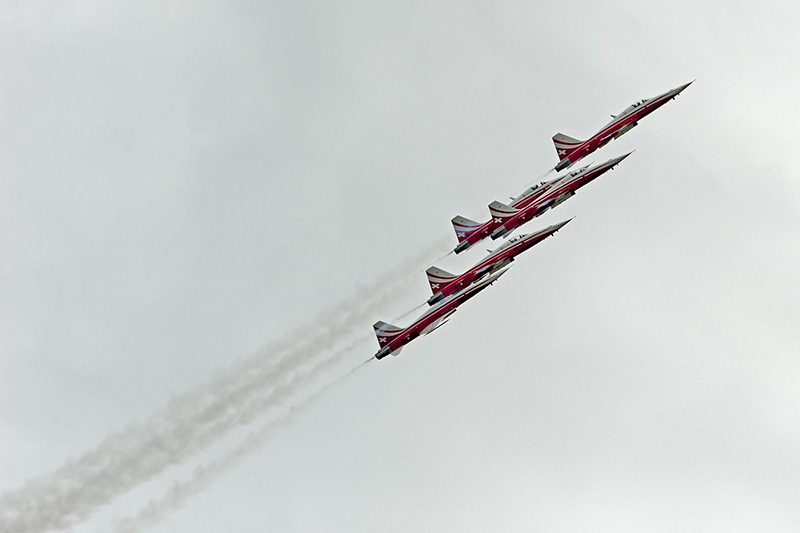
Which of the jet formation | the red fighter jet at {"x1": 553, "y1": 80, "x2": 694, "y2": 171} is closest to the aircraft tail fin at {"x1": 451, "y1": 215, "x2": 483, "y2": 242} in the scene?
the jet formation

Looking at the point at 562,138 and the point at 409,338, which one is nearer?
the point at 409,338

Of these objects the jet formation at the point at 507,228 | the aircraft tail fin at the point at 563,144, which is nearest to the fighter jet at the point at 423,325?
the jet formation at the point at 507,228

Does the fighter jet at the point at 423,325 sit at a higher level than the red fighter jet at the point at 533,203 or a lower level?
lower

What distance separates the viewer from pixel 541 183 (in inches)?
4845

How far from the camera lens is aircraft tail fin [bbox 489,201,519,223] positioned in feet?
394

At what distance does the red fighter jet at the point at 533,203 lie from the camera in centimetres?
12056

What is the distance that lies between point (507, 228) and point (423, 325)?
1617cm

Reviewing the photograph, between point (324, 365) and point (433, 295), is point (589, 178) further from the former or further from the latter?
point (324, 365)

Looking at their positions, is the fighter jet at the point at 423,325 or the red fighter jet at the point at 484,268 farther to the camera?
the red fighter jet at the point at 484,268

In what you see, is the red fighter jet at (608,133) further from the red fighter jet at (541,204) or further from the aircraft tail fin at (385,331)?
the aircraft tail fin at (385,331)

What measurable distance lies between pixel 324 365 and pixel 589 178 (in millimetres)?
35466

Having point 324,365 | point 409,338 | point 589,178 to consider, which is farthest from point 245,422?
point 589,178

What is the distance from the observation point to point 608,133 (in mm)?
124375

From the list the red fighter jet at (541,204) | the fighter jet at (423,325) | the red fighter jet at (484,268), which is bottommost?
the fighter jet at (423,325)
